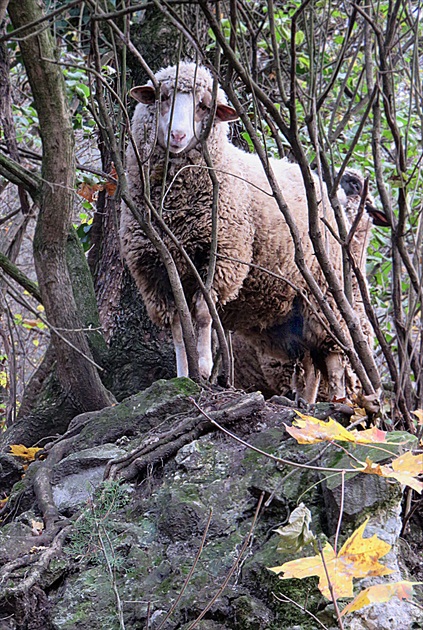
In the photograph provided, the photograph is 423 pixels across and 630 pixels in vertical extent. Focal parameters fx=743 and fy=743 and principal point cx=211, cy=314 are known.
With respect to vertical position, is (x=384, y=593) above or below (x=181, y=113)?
below

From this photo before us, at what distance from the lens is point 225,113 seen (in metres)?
4.40

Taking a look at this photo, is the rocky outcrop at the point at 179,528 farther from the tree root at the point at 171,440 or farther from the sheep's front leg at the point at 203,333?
Result: the sheep's front leg at the point at 203,333

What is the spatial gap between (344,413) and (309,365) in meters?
3.13

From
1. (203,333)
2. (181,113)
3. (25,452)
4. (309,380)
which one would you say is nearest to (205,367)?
(203,333)

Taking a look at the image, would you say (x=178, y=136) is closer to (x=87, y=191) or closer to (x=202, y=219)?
(x=202, y=219)

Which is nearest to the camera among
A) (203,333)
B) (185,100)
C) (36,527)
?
(36,527)

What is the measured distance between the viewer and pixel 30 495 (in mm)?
2756

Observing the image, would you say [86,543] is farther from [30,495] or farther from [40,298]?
[40,298]

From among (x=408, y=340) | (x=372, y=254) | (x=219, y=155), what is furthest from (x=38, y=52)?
(x=372, y=254)

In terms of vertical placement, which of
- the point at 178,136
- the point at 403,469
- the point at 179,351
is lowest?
the point at 403,469

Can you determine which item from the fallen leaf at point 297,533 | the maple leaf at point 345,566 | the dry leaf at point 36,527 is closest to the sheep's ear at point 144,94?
the dry leaf at point 36,527

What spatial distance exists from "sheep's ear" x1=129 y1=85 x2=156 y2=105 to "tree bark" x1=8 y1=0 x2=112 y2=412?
86cm

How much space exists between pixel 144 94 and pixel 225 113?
0.50 m

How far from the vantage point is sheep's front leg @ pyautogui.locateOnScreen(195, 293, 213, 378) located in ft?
13.4
